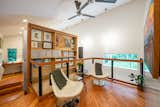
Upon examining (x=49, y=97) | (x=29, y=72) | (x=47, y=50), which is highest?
(x=47, y=50)

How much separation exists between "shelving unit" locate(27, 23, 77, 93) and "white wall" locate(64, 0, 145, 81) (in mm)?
1060

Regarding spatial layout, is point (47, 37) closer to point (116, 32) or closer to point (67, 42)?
point (67, 42)

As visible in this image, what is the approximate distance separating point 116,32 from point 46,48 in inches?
121

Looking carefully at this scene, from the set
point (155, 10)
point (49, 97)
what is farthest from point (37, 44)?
point (155, 10)

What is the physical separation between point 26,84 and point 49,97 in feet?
3.22

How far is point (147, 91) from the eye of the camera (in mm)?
3203

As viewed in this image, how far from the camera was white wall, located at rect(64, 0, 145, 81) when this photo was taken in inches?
156

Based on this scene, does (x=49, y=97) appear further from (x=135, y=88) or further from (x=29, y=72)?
(x=135, y=88)

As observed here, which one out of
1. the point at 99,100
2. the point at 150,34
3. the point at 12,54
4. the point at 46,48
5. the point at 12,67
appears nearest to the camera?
the point at 150,34

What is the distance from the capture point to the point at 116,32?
4.71 m

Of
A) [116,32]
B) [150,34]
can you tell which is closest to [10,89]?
[150,34]

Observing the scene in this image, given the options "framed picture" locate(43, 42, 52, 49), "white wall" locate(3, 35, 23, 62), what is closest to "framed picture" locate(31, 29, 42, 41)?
"framed picture" locate(43, 42, 52, 49)

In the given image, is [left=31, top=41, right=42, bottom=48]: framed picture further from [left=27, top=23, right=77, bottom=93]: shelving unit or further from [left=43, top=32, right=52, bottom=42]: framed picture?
[left=43, top=32, right=52, bottom=42]: framed picture

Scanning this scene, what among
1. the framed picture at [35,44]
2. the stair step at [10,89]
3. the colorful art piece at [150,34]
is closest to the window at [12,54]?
the stair step at [10,89]
